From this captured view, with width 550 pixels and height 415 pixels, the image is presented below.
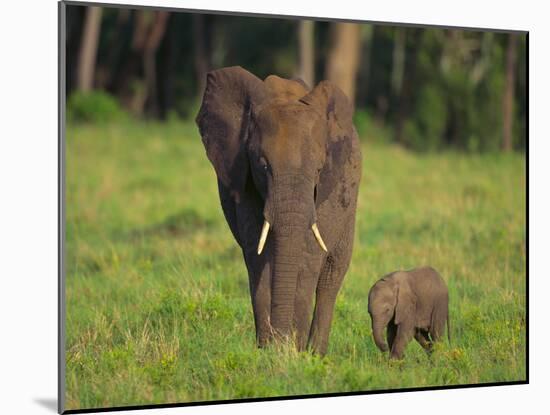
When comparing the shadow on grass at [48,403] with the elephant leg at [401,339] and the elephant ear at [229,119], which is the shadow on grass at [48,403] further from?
the elephant leg at [401,339]

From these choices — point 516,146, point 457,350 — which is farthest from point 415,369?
point 516,146

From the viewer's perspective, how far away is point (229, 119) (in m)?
8.59

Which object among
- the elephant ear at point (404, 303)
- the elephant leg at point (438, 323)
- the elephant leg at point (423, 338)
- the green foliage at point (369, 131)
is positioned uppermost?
the green foliage at point (369, 131)

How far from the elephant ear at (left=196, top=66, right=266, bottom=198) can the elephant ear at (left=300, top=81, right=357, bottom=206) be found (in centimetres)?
36

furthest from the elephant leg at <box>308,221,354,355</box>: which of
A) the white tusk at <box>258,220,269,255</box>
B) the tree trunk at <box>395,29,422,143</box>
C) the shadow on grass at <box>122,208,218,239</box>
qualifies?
the tree trunk at <box>395,29,422,143</box>

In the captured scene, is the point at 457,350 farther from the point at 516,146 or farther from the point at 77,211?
the point at 516,146

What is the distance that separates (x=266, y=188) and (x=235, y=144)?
503mm

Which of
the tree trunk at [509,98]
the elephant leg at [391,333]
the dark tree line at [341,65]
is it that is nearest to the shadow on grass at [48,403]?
the elephant leg at [391,333]

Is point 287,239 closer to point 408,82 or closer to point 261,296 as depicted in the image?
point 261,296

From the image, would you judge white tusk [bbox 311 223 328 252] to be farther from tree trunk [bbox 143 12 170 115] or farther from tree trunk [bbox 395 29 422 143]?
tree trunk [bbox 143 12 170 115]

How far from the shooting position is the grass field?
854cm

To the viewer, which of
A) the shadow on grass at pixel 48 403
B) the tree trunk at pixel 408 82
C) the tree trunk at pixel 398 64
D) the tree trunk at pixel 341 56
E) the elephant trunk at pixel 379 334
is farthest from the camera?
the tree trunk at pixel 398 64

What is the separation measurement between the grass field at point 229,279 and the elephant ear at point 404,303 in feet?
0.90

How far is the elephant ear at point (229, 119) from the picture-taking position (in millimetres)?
8445
